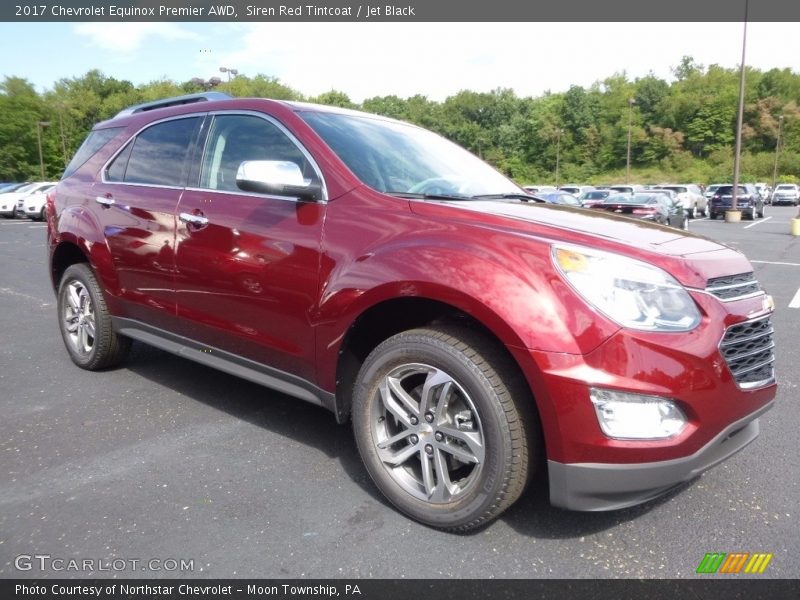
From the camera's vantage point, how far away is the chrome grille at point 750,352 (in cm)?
222

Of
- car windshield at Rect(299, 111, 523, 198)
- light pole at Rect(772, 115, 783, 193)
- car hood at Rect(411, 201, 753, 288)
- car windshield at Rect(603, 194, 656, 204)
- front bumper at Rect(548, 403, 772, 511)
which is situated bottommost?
front bumper at Rect(548, 403, 772, 511)

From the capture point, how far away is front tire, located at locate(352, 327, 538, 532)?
2227 millimetres

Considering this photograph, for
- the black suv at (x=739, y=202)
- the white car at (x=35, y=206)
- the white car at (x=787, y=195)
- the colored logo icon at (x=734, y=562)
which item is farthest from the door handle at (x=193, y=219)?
the white car at (x=787, y=195)

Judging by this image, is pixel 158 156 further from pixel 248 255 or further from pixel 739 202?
pixel 739 202

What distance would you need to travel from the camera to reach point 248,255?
119 inches

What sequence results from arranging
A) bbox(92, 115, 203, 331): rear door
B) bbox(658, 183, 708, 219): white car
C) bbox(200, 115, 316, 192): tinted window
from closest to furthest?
bbox(200, 115, 316, 192): tinted window
bbox(92, 115, 203, 331): rear door
bbox(658, 183, 708, 219): white car

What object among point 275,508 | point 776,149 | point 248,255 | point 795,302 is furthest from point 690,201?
point 776,149

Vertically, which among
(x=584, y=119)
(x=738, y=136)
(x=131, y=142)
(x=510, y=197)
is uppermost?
(x=584, y=119)

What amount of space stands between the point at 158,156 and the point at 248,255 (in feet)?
4.25

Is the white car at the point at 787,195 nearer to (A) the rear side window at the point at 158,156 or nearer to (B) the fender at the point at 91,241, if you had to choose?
(A) the rear side window at the point at 158,156

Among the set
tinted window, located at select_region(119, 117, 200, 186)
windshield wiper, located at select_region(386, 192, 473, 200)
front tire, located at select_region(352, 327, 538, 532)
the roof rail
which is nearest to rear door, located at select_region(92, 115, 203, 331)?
tinted window, located at select_region(119, 117, 200, 186)

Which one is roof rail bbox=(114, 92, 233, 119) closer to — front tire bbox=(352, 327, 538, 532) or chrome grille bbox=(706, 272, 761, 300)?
front tire bbox=(352, 327, 538, 532)

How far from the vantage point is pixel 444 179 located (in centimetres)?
330

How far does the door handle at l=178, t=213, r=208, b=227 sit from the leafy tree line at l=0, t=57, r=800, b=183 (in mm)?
69643
